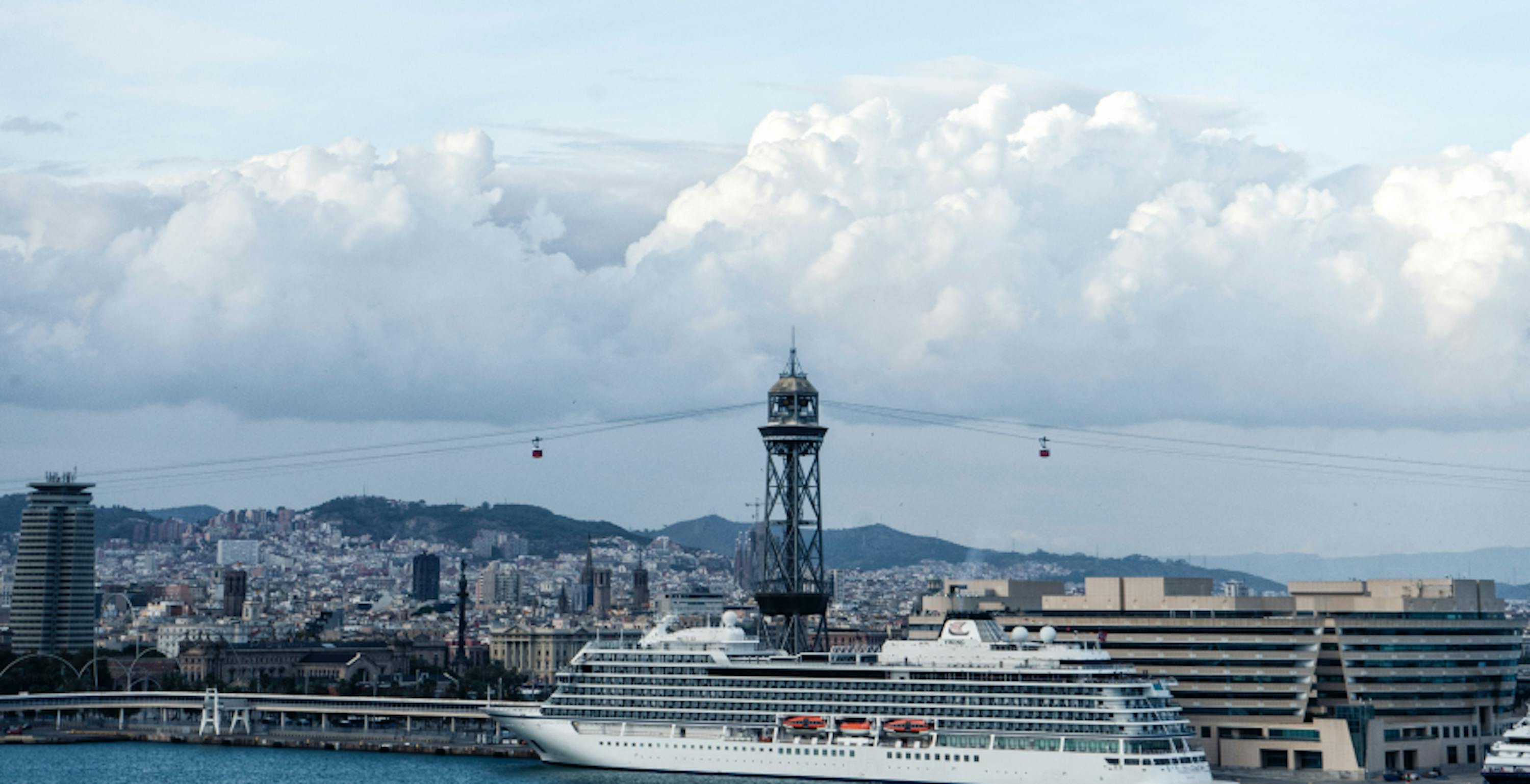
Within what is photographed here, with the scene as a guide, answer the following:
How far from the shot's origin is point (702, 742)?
79.2 meters

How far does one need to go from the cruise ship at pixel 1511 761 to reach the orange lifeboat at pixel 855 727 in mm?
24466

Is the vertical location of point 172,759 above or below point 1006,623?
below

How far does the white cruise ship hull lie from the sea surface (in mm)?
707

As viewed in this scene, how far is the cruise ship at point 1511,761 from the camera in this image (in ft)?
244

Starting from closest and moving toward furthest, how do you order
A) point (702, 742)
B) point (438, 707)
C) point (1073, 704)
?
point (1073, 704) < point (702, 742) < point (438, 707)

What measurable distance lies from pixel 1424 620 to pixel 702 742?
32883 millimetres

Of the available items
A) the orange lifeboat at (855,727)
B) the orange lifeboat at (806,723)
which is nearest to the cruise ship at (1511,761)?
the orange lifeboat at (855,727)

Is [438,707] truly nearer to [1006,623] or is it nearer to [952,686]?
[1006,623]

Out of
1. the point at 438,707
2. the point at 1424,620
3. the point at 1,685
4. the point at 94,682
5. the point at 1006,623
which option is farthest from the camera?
the point at 94,682

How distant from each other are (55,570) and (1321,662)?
134 meters

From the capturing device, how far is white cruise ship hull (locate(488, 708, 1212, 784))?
70.7m

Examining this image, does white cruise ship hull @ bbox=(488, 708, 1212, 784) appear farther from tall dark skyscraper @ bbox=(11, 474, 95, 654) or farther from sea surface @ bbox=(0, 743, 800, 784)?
tall dark skyscraper @ bbox=(11, 474, 95, 654)

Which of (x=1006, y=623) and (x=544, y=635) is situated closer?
(x=1006, y=623)

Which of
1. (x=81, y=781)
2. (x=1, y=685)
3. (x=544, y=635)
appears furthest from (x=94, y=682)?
(x=81, y=781)
